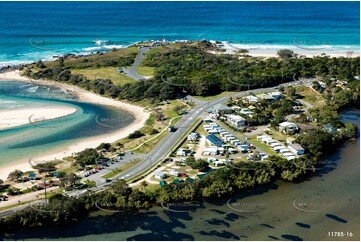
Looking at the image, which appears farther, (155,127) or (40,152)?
(155,127)

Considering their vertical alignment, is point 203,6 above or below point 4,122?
above

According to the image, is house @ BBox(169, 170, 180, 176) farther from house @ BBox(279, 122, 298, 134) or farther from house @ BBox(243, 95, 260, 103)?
house @ BBox(243, 95, 260, 103)

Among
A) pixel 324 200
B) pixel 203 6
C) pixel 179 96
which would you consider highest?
pixel 203 6

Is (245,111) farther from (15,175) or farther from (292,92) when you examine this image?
(15,175)

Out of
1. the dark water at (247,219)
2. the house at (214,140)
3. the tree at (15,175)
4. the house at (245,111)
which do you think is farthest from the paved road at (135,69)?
the dark water at (247,219)

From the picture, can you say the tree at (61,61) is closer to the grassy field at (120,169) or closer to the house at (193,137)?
the house at (193,137)

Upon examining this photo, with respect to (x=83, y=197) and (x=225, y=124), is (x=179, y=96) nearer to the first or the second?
(x=225, y=124)

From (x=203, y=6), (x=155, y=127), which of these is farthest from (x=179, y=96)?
(x=203, y=6)

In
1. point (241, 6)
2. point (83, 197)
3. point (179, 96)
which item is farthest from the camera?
point (241, 6)
